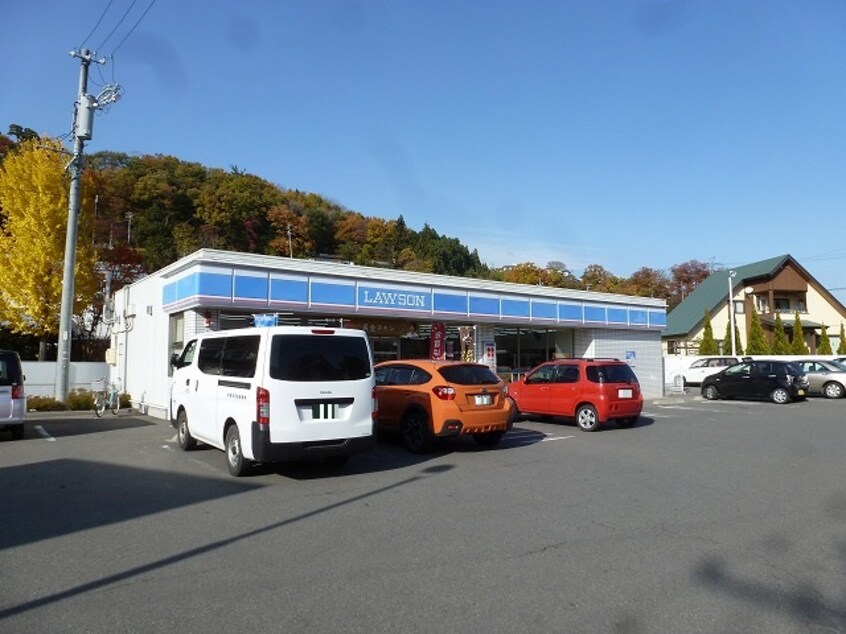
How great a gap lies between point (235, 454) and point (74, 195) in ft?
54.5

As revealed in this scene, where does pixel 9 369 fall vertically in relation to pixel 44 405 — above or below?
above

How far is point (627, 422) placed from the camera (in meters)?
16.5

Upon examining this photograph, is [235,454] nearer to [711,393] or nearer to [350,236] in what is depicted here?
[711,393]

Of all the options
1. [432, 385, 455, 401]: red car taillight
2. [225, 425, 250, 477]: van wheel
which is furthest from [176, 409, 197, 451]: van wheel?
[432, 385, 455, 401]: red car taillight

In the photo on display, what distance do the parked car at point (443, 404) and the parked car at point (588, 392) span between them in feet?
10.1

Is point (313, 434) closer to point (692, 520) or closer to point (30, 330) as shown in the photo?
point (692, 520)

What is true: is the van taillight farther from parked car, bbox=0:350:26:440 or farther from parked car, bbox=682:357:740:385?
parked car, bbox=682:357:740:385

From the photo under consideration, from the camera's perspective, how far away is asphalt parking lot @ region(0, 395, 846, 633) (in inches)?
175

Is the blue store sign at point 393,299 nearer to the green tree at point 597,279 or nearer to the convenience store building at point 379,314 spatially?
the convenience store building at point 379,314

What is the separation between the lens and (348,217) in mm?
81812

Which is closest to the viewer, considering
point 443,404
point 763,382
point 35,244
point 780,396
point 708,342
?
point 443,404

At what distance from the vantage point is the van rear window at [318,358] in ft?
29.5

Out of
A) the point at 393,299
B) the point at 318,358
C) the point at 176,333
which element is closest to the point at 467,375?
the point at 318,358

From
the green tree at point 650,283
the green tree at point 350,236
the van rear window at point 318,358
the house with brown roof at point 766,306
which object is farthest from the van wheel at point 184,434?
the green tree at point 650,283
